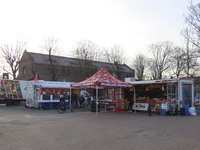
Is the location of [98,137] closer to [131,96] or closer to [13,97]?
[131,96]

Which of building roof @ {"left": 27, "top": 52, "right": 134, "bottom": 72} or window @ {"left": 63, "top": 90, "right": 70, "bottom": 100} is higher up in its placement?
building roof @ {"left": 27, "top": 52, "right": 134, "bottom": 72}

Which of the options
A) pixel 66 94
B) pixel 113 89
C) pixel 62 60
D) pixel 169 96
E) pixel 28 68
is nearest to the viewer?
pixel 169 96

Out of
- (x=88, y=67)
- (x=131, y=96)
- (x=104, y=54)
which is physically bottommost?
(x=131, y=96)

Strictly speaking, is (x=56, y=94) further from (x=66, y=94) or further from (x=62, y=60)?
(x=62, y=60)

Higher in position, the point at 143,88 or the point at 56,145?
the point at 143,88

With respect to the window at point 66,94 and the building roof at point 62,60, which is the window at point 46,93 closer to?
the window at point 66,94

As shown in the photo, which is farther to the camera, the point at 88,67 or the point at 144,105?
the point at 88,67

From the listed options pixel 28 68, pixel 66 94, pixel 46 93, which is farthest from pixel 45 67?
pixel 46 93

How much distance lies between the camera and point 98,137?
302 inches

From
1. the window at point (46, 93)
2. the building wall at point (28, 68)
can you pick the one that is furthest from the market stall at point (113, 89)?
the building wall at point (28, 68)

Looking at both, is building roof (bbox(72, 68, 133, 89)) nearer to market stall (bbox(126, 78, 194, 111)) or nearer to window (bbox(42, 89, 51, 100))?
market stall (bbox(126, 78, 194, 111))

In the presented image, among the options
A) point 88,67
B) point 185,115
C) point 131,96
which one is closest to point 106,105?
point 131,96

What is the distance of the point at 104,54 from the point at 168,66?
613 inches

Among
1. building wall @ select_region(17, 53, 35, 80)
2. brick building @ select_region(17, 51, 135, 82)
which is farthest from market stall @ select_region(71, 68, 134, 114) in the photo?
building wall @ select_region(17, 53, 35, 80)
